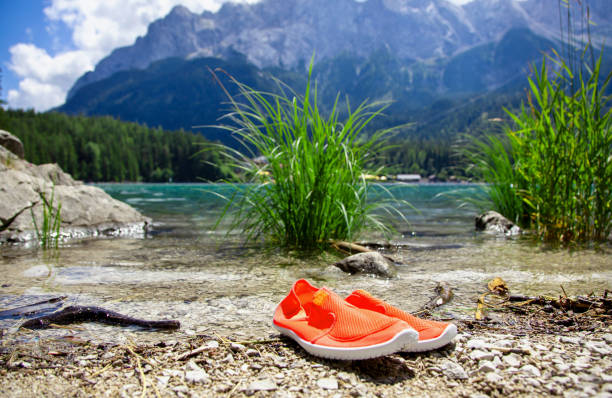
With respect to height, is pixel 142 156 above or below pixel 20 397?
above

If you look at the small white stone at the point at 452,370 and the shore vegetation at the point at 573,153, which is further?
the shore vegetation at the point at 573,153

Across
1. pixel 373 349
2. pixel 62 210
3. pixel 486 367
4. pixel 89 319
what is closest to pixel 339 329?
pixel 373 349

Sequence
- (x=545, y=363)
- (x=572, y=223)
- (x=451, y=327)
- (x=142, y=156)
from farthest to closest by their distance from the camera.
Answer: (x=142, y=156) < (x=572, y=223) < (x=451, y=327) < (x=545, y=363)

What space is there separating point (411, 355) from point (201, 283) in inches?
82.4

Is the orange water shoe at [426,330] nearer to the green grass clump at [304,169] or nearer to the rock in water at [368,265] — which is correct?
the rock in water at [368,265]

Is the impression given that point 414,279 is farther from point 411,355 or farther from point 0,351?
point 0,351

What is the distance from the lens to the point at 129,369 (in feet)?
5.44

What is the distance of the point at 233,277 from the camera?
361cm

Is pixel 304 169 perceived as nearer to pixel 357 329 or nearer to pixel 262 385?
pixel 357 329

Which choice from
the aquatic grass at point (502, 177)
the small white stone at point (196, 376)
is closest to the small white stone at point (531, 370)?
the small white stone at point (196, 376)

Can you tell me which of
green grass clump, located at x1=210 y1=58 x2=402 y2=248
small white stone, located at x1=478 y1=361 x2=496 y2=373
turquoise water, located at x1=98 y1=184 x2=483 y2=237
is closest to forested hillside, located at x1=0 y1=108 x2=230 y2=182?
turquoise water, located at x1=98 y1=184 x2=483 y2=237

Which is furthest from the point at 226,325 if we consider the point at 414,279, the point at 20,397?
the point at 414,279

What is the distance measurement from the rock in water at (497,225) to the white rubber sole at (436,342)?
227 inches

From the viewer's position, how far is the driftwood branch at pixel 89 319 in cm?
218
